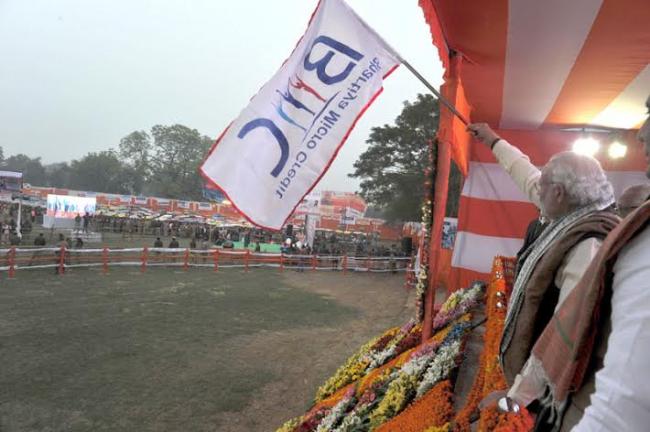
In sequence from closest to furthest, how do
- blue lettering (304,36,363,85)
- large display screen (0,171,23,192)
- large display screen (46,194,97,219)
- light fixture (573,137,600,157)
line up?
1. blue lettering (304,36,363,85)
2. light fixture (573,137,600,157)
3. large display screen (0,171,23,192)
4. large display screen (46,194,97,219)

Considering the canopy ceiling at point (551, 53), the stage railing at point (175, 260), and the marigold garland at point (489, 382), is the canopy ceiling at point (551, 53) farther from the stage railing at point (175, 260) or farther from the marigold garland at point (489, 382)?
the stage railing at point (175, 260)

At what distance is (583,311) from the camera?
95 cm

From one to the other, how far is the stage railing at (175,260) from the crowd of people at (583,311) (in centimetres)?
1571

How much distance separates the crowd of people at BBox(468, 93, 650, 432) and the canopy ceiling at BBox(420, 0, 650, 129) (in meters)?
1.41

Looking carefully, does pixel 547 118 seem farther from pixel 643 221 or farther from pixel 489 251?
pixel 643 221

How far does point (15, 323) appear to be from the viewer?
8.91 meters

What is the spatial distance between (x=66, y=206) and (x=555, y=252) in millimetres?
28615

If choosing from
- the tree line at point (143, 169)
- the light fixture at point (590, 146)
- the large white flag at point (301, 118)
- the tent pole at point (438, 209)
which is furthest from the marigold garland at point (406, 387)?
the tree line at point (143, 169)

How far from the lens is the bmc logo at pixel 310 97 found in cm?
314

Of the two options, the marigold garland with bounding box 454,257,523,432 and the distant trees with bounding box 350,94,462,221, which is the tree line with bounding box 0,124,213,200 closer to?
the distant trees with bounding box 350,94,462,221

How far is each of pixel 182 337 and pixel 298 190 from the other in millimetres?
6847

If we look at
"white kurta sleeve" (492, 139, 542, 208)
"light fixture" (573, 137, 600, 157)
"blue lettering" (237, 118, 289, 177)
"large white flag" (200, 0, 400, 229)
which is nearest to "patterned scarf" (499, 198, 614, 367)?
"white kurta sleeve" (492, 139, 542, 208)

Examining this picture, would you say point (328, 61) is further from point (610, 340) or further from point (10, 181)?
point (10, 181)

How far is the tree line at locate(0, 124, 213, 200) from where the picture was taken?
72.8 meters
